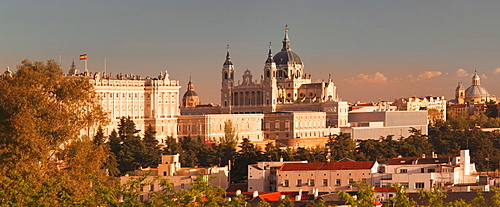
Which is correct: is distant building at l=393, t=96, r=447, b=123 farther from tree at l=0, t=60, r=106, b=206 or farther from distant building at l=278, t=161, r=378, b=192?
tree at l=0, t=60, r=106, b=206

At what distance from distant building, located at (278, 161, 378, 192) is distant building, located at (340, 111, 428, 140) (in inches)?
2899

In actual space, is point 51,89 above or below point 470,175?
above

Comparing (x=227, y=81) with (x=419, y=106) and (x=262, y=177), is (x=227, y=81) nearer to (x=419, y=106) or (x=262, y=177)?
(x=419, y=106)

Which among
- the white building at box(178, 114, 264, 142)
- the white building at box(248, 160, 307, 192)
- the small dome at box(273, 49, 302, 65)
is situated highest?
the small dome at box(273, 49, 302, 65)

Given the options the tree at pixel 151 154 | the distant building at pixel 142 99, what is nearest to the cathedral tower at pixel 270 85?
the distant building at pixel 142 99

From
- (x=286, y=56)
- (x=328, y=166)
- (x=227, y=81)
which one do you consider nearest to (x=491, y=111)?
(x=286, y=56)

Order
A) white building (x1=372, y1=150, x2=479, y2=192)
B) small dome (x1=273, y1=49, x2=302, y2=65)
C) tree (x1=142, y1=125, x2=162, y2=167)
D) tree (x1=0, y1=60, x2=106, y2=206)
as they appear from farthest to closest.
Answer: small dome (x1=273, y1=49, x2=302, y2=65) < tree (x1=142, y1=125, x2=162, y2=167) < white building (x1=372, y1=150, x2=479, y2=192) < tree (x1=0, y1=60, x2=106, y2=206)

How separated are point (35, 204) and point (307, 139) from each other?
320 feet

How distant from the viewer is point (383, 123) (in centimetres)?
15475

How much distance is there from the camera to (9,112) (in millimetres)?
54438

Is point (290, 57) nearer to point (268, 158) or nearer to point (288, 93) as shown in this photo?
point (288, 93)

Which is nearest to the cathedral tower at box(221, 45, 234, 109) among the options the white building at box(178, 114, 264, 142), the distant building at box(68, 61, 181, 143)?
the white building at box(178, 114, 264, 142)

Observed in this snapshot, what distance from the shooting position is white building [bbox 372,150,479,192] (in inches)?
2616

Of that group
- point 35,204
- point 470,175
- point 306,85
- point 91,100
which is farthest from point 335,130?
point 35,204
